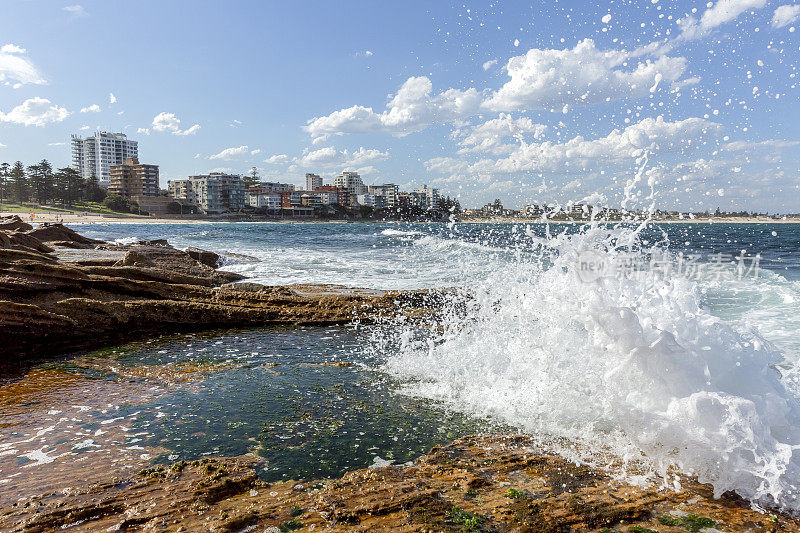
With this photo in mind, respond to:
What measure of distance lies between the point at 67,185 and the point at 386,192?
10441 centimetres

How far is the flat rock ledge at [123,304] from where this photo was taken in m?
8.82

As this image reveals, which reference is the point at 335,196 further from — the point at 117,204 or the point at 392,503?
the point at 392,503

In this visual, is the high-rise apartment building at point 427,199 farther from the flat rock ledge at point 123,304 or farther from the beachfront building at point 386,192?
the flat rock ledge at point 123,304

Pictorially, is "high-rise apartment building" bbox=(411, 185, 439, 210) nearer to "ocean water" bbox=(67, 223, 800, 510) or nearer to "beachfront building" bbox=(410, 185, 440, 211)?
"beachfront building" bbox=(410, 185, 440, 211)

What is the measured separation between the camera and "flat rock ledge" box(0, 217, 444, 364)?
8.82 metres

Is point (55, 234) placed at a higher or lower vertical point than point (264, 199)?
lower

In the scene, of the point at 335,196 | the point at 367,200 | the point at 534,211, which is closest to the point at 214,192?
the point at 335,196

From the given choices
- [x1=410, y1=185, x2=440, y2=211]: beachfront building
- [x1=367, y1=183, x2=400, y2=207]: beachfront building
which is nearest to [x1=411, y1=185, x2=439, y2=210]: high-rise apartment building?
[x1=410, y1=185, x2=440, y2=211]: beachfront building

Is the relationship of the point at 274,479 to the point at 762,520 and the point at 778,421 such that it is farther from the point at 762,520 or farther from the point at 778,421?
the point at 778,421

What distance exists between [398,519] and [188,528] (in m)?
1.63

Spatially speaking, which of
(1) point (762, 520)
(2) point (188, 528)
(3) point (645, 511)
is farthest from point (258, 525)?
(1) point (762, 520)

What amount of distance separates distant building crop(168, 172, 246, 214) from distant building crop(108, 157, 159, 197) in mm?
8008

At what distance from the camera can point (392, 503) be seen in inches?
160

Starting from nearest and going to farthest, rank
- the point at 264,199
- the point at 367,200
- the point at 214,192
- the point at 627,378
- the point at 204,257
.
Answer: the point at 627,378
the point at 204,257
the point at 214,192
the point at 264,199
the point at 367,200
